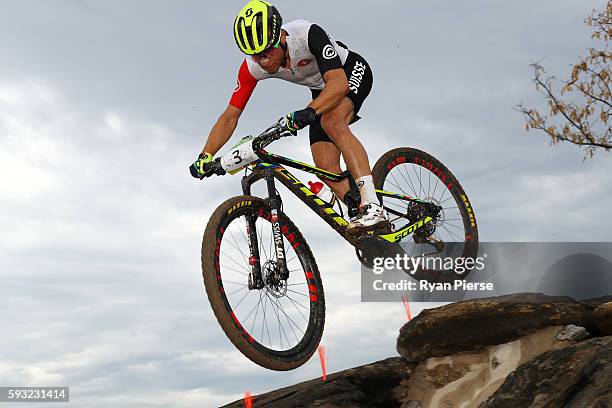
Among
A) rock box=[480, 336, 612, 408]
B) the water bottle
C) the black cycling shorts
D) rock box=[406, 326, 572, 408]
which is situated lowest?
rock box=[480, 336, 612, 408]

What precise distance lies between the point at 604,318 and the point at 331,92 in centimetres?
432

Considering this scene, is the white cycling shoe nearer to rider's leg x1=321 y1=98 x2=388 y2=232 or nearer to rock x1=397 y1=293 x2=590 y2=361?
rider's leg x1=321 y1=98 x2=388 y2=232

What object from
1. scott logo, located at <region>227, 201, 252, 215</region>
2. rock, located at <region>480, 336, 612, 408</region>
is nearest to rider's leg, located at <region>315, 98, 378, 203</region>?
scott logo, located at <region>227, 201, 252, 215</region>

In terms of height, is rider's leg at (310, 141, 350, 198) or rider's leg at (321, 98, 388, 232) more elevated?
rider's leg at (310, 141, 350, 198)

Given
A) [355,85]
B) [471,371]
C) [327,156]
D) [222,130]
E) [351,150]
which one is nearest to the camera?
[471,371]

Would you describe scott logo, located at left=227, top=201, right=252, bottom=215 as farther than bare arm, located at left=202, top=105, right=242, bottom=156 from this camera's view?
No

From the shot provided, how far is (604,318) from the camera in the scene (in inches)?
335

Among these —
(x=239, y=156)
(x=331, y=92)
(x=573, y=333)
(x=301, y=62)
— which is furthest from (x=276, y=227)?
(x=573, y=333)

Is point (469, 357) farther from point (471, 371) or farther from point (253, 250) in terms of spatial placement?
point (253, 250)

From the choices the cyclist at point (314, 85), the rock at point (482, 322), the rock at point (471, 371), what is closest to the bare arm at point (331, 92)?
the cyclist at point (314, 85)

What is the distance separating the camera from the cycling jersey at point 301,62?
952 cm

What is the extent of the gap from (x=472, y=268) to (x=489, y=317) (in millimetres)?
3660

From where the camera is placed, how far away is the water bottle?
9.75 metres

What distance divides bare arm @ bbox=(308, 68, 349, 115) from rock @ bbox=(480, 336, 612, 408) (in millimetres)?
3884
